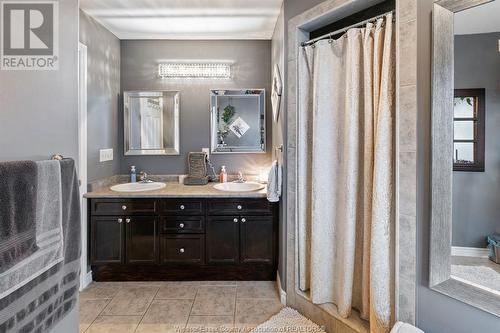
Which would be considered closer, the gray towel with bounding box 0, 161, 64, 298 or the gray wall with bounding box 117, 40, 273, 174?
the gray towel with bounding box 0, 161, 64, 298

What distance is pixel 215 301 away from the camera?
2.44m

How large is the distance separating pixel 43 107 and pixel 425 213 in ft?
6.13

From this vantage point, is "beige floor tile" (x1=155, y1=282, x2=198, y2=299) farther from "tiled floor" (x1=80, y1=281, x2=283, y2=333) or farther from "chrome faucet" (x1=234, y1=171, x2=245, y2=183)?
"chrome faucet" (x1=234, y1=171, x2=245, y2=183)

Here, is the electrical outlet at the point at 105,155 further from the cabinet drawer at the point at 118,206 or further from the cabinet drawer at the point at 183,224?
the cabinet drawer at the point at 183,224

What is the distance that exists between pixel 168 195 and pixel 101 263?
3.04 feet

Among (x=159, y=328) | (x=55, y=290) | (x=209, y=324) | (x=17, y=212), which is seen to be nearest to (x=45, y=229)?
(x=17, y=212)

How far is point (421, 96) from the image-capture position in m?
1.38

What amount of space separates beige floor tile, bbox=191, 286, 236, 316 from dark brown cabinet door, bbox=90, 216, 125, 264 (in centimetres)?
86

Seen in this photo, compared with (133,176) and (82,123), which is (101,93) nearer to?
(82,123)

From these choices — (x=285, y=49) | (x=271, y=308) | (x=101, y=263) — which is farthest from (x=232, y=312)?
(x=285, y=49)

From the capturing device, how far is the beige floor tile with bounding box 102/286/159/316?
2.28 metres

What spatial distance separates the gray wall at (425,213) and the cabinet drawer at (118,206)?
220 cm

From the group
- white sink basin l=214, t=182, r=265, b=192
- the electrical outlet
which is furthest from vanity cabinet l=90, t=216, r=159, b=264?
white sink basin l=214, t=182, r=265, b=192

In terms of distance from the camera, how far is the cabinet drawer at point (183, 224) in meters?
2.69
